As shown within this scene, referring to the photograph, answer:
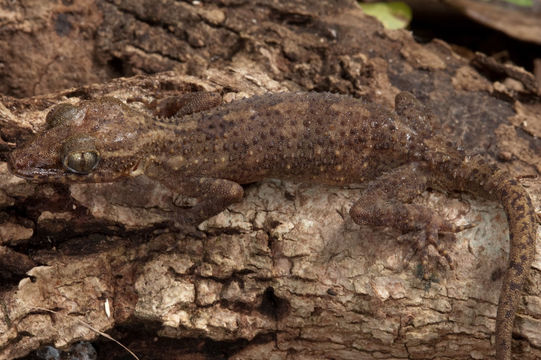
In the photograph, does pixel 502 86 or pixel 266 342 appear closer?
pixel 266 342

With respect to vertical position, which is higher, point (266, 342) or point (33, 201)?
point (33, 201)

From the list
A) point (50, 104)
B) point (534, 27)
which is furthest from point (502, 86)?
point (50, 104)

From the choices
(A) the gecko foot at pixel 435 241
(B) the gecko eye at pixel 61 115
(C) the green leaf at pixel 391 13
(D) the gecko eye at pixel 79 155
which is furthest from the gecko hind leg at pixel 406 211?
(C) the green leaf at pixel 391 13

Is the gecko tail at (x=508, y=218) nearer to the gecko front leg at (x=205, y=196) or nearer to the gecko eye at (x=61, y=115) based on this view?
the gecko front leg at (x=205, y=196)

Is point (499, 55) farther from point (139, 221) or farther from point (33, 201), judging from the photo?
point (33, 201)

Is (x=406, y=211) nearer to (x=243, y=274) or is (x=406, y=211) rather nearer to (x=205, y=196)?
(x=243, y=274)
